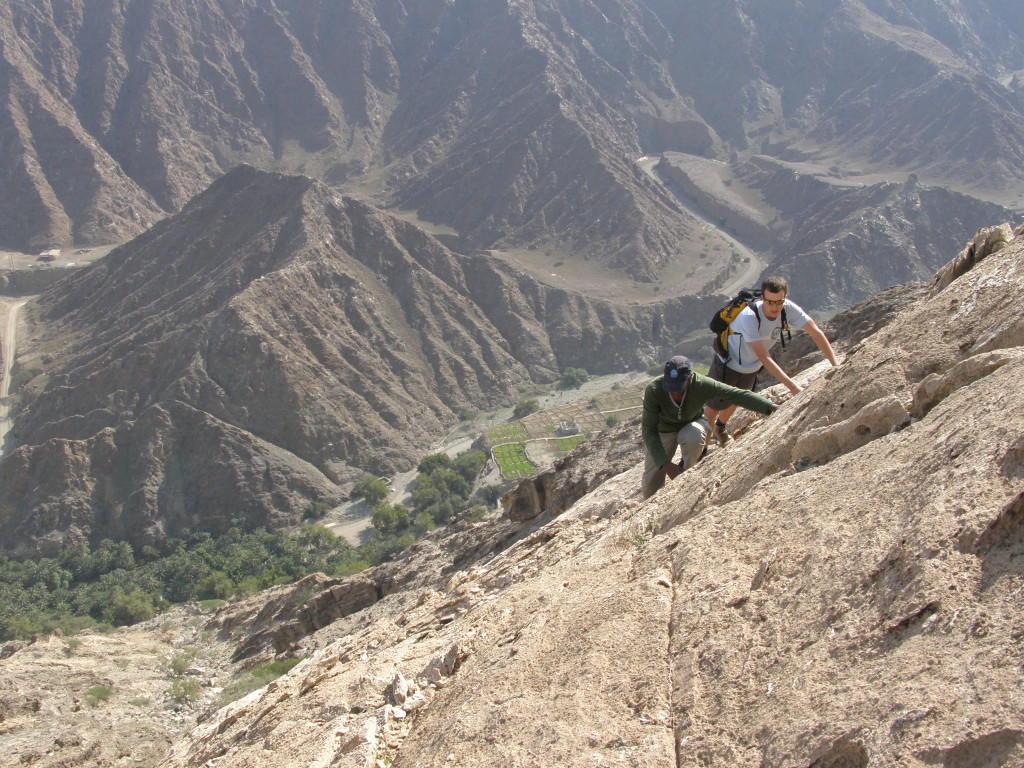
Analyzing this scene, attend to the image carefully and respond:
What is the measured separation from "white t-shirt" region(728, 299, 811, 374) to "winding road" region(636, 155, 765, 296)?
50.7 m

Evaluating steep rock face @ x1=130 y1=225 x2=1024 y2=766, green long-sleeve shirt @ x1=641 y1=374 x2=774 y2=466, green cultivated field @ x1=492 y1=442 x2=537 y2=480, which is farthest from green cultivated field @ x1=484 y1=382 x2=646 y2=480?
steep rock face @ x1=130 y1=225 x2=1024 y2=766

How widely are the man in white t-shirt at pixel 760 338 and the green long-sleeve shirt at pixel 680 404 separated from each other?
0.20m

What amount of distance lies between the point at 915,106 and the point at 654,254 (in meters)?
44.0

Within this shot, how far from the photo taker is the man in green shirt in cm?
641

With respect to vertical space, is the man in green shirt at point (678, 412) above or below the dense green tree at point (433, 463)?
below

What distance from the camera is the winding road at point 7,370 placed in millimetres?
42344

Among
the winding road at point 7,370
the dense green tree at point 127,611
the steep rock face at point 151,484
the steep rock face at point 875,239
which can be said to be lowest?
the steep rock face at point 875,239


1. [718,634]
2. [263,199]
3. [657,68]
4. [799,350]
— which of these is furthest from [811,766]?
[657,68]

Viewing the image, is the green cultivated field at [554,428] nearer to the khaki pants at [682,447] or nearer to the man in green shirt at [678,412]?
the khaki pants at [682,447]

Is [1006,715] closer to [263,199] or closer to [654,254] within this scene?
[263,199]

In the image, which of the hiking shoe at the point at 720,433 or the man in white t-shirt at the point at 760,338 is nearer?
the man in white t-shirt at the point at 760,338

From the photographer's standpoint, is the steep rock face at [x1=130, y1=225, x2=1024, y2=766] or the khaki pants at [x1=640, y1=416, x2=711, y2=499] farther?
the khaki pants at [x1=640, y1=416, x2=711, y2=499]

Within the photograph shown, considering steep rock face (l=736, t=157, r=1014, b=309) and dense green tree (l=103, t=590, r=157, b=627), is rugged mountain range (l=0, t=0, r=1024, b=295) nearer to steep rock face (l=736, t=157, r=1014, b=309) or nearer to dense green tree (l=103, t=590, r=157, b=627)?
steep rock face (l=736, t=157, r=1014, b=309)

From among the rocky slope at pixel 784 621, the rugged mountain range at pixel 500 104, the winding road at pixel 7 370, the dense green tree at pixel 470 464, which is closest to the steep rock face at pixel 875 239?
the rugged mountain range at pixel 500 104
